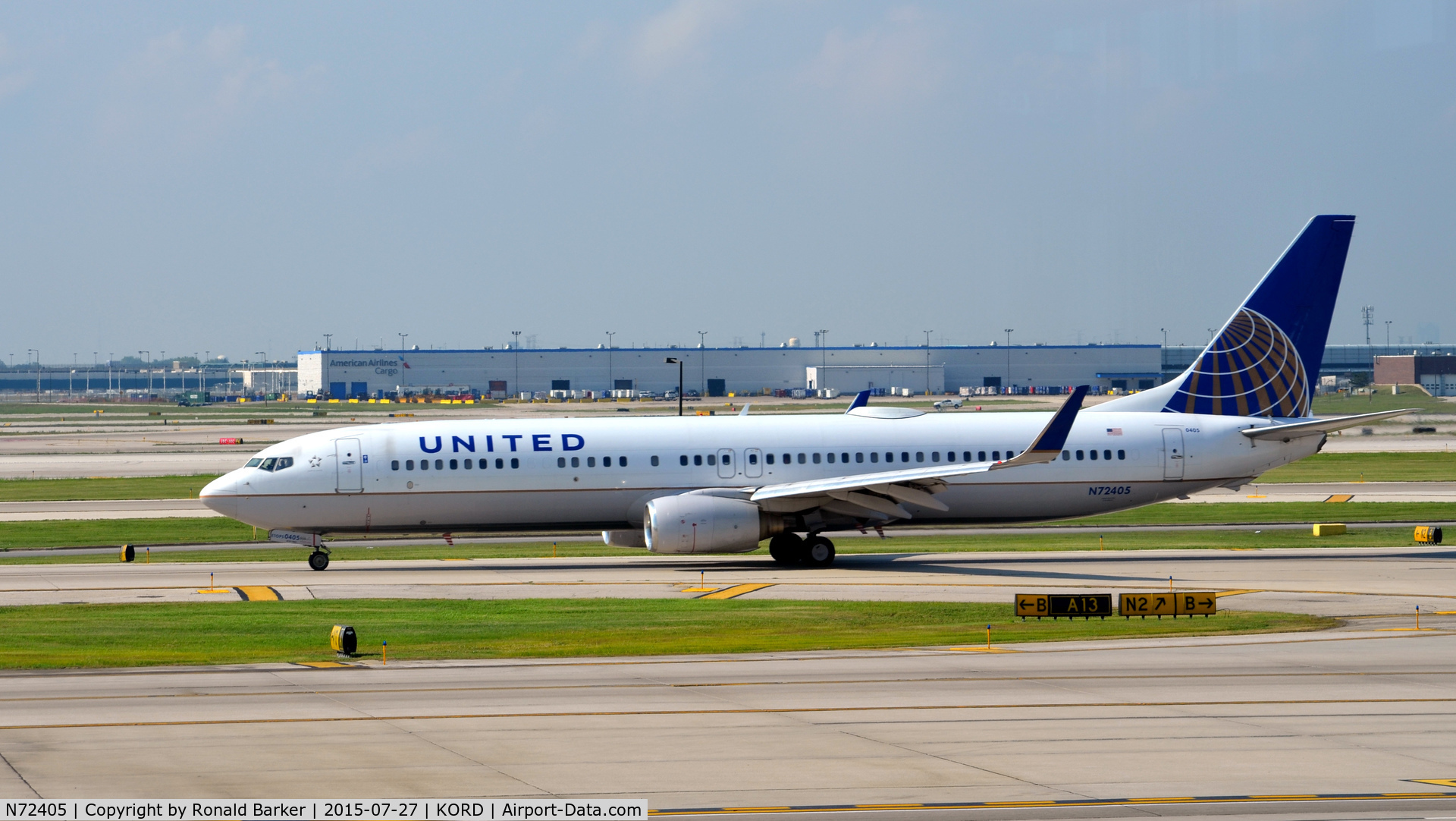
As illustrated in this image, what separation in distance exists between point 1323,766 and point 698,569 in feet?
83.5

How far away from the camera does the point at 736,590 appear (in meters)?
36.0

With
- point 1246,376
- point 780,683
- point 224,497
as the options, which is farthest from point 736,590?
point 1246,376

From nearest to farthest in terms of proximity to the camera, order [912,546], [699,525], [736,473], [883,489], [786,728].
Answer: [786,728] → [699,525] → [883,489] → [736,473] → [912,546]

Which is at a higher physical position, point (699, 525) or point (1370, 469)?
point (699, 525)

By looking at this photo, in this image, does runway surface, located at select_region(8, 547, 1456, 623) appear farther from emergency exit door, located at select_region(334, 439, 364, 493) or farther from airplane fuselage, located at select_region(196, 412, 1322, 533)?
emergency exit door, located at select_region(334, 439, 364, 493)

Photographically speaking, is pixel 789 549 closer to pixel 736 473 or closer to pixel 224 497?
pixel 736 473

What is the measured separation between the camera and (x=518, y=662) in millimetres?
25797

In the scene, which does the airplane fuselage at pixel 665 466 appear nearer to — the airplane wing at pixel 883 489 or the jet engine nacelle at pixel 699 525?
the airplane wing at pixel 883 489

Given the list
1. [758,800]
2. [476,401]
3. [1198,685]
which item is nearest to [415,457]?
[1198,685]

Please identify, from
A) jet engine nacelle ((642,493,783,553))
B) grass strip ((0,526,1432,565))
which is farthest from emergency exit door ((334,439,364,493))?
jet engine nacelle ((642,493,783,553))

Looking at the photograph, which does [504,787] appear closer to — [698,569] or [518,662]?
[518,662]

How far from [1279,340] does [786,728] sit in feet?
102

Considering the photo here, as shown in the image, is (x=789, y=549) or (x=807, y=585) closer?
(x=807, y=585)

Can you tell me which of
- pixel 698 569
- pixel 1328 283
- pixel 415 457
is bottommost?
pixel 698 569
